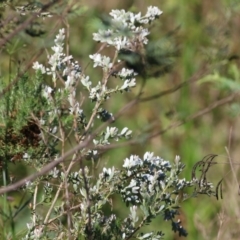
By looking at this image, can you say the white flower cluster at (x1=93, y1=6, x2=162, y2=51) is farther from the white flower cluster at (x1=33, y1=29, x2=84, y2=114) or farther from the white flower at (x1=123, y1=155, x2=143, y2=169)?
the white flower at (x1=123, y1=155, x2=143, y2=169)

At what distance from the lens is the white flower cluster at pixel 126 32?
2.56 m

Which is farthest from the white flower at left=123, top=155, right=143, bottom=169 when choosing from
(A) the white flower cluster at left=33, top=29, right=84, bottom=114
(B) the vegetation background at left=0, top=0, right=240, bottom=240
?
(B) the vegetation background at left=0, top=0, right=240, bottom=240

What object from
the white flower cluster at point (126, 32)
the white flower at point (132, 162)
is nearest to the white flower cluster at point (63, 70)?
the white flower cluster at point (126, 32)

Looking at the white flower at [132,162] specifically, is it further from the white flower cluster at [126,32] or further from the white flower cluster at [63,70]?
the white flower cluster at [126,32]

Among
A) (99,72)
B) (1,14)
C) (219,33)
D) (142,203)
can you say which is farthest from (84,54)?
(142,203)

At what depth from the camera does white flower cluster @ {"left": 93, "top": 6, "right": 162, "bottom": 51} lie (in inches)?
101

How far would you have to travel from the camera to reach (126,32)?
2463mm

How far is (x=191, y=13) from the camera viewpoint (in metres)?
6.22

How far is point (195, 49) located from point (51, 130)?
3.34 m

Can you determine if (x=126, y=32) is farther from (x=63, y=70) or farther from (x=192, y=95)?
(x=192, y=95)

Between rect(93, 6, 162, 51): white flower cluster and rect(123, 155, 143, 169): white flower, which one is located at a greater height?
rect(93, 6, 162, 51): white flower cluster

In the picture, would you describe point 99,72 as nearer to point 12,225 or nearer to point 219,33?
point 219,33

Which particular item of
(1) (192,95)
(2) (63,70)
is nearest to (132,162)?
(2) (63,70)

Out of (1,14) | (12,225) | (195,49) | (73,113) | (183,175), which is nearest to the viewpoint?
(12,225)
